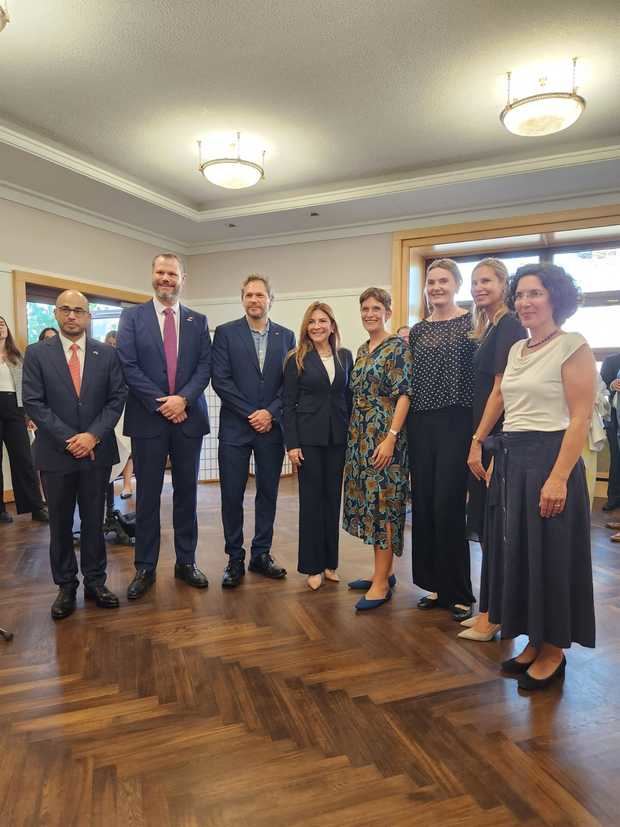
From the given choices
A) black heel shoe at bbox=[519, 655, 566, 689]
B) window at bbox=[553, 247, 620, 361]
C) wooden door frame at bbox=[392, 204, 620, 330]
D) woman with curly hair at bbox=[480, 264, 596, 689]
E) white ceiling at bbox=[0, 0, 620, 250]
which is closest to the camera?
→ woman with curly hair at bbox=[480, 264, 596, 689]

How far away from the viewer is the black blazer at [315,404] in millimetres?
2887

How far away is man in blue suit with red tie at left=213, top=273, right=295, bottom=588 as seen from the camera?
312 cm

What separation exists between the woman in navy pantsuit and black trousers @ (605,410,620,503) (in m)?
3.41

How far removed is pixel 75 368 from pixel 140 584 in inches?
47.6

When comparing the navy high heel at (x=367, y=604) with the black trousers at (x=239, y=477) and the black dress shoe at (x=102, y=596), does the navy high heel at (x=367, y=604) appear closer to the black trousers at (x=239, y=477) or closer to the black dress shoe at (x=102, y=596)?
the black trousers at (x=239, y=477)

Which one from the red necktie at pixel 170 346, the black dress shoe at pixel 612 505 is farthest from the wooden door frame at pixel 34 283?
the black dress shoe at pixel 612 505

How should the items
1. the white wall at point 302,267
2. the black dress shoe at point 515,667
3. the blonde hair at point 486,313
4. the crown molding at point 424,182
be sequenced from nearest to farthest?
the black dress shoe at point 515,667
the blonde hair at point 486,313
the crown molding at point 424,182
the white wall at point 302,267

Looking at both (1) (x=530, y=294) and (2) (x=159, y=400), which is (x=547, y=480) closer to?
(1) (x=530, y=294)

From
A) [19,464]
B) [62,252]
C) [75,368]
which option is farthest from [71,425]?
[62,252]

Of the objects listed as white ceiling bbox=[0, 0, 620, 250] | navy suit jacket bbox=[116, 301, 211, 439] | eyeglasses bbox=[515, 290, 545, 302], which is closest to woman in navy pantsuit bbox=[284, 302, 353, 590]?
navy suit jacket bbox=[116, 301, 211, 439]

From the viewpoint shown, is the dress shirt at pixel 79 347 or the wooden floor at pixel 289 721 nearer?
the wooden floor at pixel 289 721

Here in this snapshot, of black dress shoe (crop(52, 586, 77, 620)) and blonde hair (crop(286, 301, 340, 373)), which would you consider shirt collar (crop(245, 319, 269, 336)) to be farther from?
black dress shoe (crop(52, 586, 77, 620))

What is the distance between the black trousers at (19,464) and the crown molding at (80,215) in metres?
2.22

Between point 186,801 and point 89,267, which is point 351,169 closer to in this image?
point 89,267
